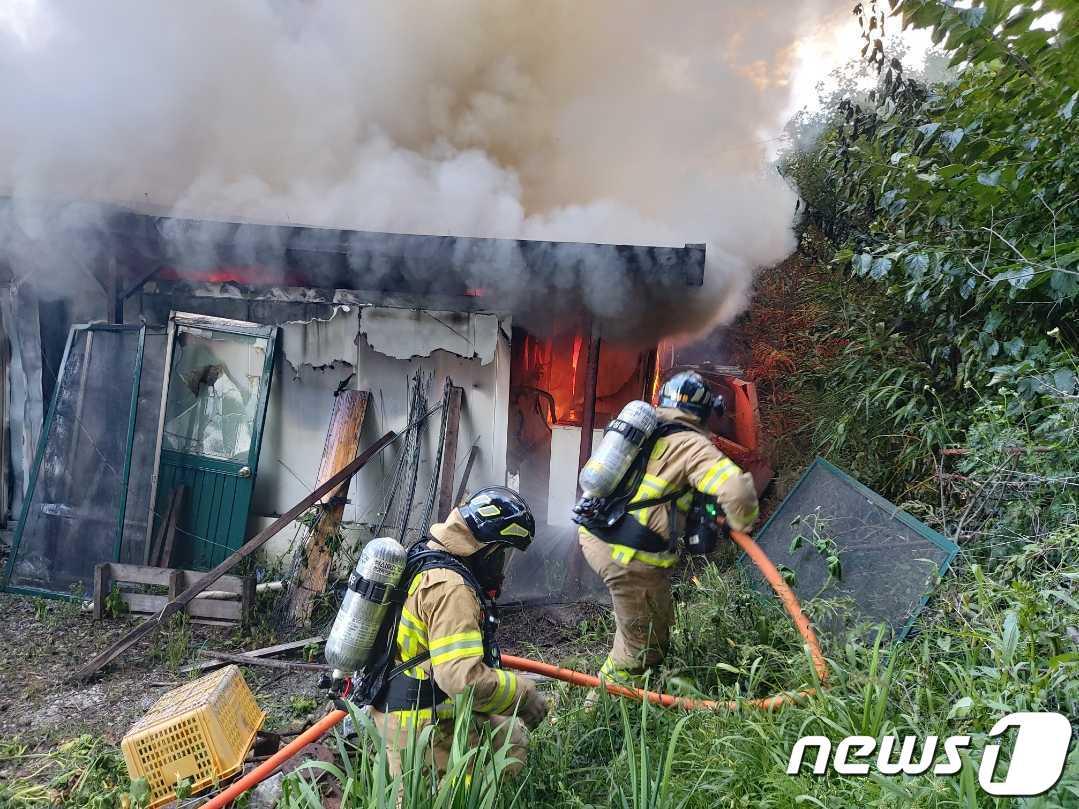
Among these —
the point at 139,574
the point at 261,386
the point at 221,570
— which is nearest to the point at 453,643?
the point at 221,570

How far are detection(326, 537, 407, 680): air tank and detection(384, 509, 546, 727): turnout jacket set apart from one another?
0.10 meters

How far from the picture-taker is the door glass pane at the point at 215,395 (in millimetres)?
5969

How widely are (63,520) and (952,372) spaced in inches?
299

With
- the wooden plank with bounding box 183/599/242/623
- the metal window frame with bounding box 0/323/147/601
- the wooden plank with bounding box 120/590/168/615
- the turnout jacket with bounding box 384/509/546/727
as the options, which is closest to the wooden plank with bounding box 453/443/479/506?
the wooden plank with bounding box 183/599/242/623

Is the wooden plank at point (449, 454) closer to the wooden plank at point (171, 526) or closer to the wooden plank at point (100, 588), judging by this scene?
the wooden plank at point (171, 526)

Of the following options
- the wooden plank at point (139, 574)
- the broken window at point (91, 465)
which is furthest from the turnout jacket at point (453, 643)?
the broken window at point (91, 465)

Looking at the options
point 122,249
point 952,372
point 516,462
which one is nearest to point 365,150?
point 122,249

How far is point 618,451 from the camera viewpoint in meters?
3.70

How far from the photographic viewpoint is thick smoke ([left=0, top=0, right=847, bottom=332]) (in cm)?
637

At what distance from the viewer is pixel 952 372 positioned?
14.7 feet

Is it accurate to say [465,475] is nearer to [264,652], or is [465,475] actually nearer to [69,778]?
[264,652]

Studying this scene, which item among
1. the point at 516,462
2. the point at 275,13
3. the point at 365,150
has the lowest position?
the point at 516,462

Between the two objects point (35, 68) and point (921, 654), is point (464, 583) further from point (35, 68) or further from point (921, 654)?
point (35, 68)
